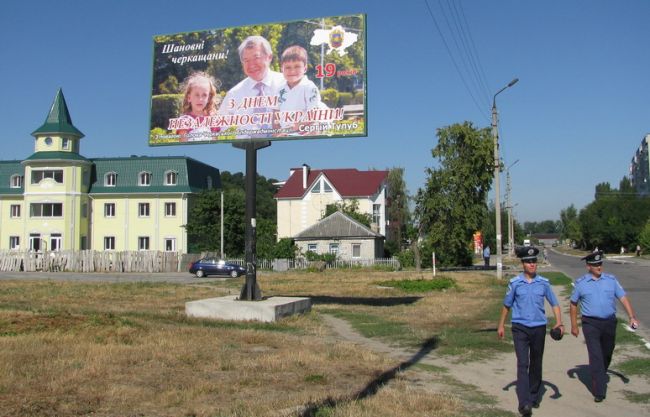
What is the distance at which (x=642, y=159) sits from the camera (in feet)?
449

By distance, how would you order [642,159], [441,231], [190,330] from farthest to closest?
[642,159] → [441,231] → [190,330]

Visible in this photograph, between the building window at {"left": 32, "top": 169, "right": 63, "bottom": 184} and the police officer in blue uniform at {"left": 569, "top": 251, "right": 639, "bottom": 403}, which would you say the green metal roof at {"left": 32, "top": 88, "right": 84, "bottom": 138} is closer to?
the building window at {"left": 32, "top": 169, "right": 63, "bottom": 184}

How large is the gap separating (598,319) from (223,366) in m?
4.91

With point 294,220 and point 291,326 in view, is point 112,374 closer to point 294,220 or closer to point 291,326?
point 291,326

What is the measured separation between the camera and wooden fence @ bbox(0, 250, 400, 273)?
49.1 metres

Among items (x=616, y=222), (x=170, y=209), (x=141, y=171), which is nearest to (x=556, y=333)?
(x=170, y=209)

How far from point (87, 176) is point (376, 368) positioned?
5570 cm

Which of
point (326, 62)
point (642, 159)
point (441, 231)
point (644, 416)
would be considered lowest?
point (644, 416)

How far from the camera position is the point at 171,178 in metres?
60.2

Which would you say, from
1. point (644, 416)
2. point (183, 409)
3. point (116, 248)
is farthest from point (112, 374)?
point (116, 248)

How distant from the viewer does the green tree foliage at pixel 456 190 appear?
44.6 m

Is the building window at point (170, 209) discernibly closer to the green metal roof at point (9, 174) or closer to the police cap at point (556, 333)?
the green metal roof at point (9, 174)

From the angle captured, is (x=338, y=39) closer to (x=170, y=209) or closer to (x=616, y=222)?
(x=170, y=209)

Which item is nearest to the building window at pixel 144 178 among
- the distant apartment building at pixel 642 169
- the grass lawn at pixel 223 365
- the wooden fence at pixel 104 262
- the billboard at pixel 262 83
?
the wooden fence at pixel 104 262
